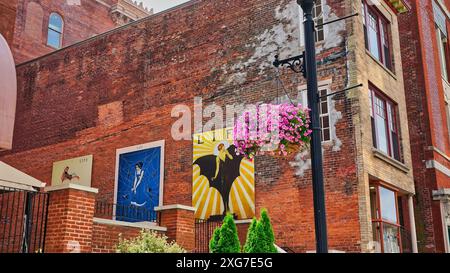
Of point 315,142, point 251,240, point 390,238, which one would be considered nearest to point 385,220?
point 390,238

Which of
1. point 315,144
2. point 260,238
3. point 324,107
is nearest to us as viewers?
point 315,144

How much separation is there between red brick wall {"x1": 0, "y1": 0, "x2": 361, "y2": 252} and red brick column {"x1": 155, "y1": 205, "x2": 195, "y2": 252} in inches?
136

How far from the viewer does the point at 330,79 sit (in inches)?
623

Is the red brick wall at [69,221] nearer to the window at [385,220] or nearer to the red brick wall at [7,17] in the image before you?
the red brick wall at [7,17]

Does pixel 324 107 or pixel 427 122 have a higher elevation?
pixel 427 122

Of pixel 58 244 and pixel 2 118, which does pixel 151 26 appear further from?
pixel 2 118

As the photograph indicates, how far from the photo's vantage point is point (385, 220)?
15.6 meters

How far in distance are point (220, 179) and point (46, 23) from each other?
62.1ft

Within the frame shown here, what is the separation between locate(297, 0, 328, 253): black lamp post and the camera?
639cm

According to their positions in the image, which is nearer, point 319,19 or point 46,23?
A: point 319,19

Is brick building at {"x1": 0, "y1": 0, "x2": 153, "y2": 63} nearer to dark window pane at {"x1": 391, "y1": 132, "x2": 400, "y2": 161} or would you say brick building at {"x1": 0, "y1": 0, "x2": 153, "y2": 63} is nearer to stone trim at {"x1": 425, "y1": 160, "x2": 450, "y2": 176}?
dark window pane at {"x1": 391, "y1": 132, "x2": 400, "y2": 161}

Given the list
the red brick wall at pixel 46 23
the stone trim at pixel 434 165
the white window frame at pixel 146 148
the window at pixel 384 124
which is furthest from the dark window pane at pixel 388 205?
the red brick wall at pixel 46 23

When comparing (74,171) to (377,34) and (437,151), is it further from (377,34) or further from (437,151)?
(437,151)
